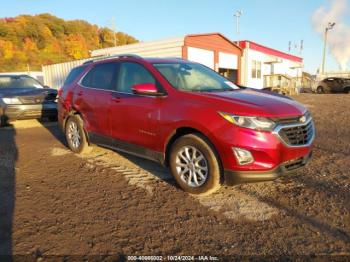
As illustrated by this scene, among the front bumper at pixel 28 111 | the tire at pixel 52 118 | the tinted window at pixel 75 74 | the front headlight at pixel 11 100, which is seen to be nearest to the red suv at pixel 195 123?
the tinted window at pixel 75 74

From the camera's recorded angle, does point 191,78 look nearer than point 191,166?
No

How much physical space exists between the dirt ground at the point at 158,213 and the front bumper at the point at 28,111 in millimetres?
4418

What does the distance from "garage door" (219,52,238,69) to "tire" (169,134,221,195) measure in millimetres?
19383

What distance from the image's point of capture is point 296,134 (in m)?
3.88

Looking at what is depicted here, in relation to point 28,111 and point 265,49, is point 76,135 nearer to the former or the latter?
point 28,111

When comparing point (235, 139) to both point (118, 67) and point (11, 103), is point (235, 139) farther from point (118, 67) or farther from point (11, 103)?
point (11, 103)

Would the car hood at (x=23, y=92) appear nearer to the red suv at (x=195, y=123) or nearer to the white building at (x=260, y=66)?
the red suv at (x=195, y=123)

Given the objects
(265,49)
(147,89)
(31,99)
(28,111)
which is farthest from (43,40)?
(147,89)

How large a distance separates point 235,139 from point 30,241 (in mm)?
2367

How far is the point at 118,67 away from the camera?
538 cm

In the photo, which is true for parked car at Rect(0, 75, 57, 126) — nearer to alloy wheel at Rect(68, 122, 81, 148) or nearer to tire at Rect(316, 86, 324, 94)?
alloy wheel at Rect(68, 122, 81, 148)

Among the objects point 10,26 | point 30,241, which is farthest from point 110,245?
point 10,26

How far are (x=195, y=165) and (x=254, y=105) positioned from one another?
1.05 m

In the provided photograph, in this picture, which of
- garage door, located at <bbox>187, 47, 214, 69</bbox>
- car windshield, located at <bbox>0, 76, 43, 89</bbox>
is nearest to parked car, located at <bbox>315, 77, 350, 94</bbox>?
garage door, located at <bbox>187, 47, 214, 69</bbox>
